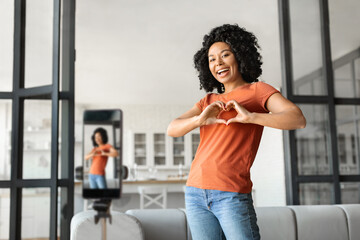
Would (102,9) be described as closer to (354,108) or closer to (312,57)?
(312,57)

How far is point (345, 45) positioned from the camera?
282 cm

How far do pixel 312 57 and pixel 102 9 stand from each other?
92.9 inches

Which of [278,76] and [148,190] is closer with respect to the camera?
[148,190]

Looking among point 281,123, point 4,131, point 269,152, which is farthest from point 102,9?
point 269,152

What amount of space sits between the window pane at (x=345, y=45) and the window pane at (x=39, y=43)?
189 cm

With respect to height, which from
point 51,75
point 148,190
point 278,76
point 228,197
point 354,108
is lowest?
point 148,190

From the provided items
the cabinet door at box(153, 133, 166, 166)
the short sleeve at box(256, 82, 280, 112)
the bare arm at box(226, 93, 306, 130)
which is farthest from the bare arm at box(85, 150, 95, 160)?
the cabinet door at box(153, 133, 166, 166)

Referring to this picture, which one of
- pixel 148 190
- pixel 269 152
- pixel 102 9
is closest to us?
pixel 102 9

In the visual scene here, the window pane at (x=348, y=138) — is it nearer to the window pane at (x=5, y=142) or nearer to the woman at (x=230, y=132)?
the woman at (x=230, y=132)

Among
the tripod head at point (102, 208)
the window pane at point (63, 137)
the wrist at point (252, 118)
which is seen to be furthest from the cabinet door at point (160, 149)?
the tripod head at point (102, 208)

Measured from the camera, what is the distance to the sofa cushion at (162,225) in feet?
6.46

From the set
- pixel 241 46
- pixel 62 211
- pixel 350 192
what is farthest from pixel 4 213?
pixel 350 192

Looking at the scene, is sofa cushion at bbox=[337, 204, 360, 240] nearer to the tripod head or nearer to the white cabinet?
the tripod head

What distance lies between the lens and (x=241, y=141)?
1.23m
